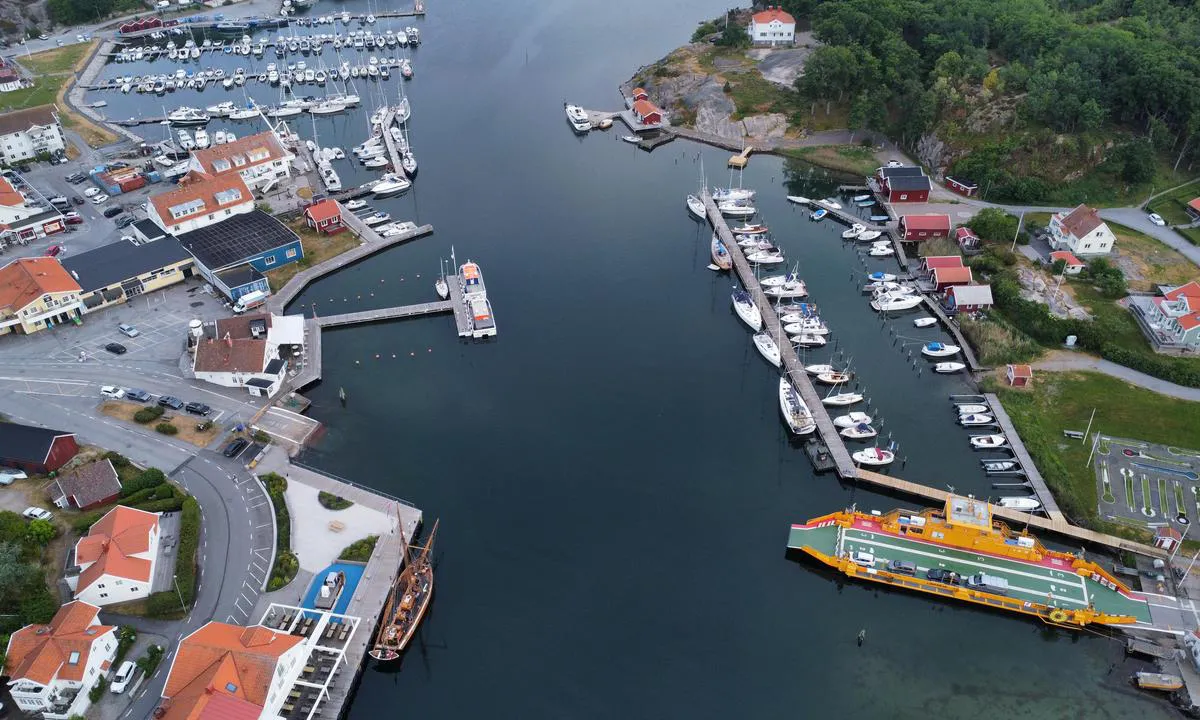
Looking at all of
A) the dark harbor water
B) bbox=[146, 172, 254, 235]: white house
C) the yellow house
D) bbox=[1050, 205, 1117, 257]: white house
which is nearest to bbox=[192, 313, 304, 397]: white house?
the dark harbor water

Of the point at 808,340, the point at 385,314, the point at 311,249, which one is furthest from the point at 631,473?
the point at 311,249

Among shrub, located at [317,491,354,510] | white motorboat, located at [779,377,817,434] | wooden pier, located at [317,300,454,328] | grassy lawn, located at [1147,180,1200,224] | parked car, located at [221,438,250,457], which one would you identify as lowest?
grassy lawn, located at [1147,180,1200,224]

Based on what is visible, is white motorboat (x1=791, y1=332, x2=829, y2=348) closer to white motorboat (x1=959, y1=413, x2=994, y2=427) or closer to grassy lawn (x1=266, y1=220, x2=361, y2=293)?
white motorboat (x1=959, y1=413, x2=994, y2=427)

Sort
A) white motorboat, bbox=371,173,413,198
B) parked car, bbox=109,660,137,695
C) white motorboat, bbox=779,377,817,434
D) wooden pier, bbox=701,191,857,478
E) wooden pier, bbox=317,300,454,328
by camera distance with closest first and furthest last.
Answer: parked car, bbox=109,660,137,695
wooden pier, bbox=701,191,857,478
white motorboat, bbox=779,377,817,434
wooden pier, bbox=317,300,454,328
white motorboat, bbox=371,173,413,198

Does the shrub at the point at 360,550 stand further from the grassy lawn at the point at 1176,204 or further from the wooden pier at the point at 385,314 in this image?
the grassy lawn at the point at 1176,204

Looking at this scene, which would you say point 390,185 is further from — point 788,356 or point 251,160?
point 788,356

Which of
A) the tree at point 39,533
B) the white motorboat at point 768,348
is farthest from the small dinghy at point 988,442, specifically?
the tree at point 39,533
